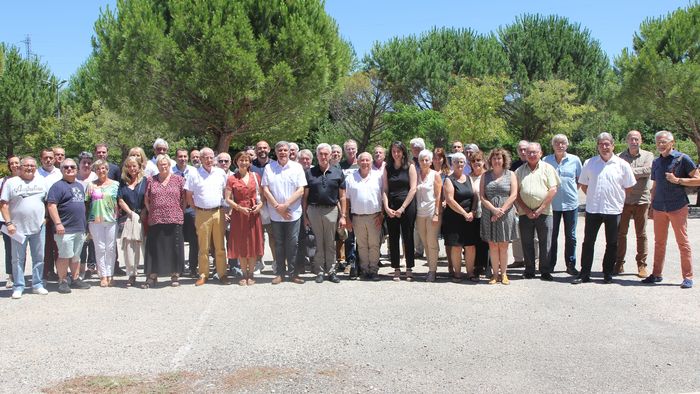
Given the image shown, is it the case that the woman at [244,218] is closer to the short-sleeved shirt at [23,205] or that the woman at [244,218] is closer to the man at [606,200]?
the short-sleeved shirt at [23,205]

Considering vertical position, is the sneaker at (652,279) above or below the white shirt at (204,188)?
below

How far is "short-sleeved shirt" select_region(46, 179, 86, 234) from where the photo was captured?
25.0 feet

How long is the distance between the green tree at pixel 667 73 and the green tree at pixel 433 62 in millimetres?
18844

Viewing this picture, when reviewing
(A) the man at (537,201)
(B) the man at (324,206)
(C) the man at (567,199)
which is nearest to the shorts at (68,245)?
(B) the man at (324,206)

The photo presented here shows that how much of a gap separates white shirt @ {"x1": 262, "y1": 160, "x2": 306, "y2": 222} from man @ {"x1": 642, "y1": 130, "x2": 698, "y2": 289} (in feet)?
15.4

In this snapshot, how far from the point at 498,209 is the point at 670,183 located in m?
2.20

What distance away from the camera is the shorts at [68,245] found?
7652 millimetres

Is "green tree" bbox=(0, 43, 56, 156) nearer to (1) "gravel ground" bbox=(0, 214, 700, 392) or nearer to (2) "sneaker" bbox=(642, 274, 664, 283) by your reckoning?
(1) "gravel ground" bbox=(0, 214, 700, 392)

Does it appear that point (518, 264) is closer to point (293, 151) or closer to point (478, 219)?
point (478, 219)

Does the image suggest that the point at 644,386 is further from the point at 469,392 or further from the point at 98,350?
the point at 98,350

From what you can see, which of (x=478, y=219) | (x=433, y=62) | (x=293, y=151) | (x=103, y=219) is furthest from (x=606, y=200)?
(x=433, y=62)

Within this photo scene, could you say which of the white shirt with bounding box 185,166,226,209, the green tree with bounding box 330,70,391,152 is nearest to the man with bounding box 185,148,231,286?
the white shirt with bounding box 185,166,226,209

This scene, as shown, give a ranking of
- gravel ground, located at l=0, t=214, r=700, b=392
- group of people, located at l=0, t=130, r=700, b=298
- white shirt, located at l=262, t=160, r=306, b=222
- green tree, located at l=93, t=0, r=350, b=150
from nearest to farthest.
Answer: gravel ground, located at l=0, t=214, r=700, b=392, group of people, located at l=0, t=130, r=700, b=298, white shirt, located at l=262, t=160, r=306, b=222, green tree, located at l=93, t=0, r=350, b=150

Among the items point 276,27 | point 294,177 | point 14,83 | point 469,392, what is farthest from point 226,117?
point 14,83
